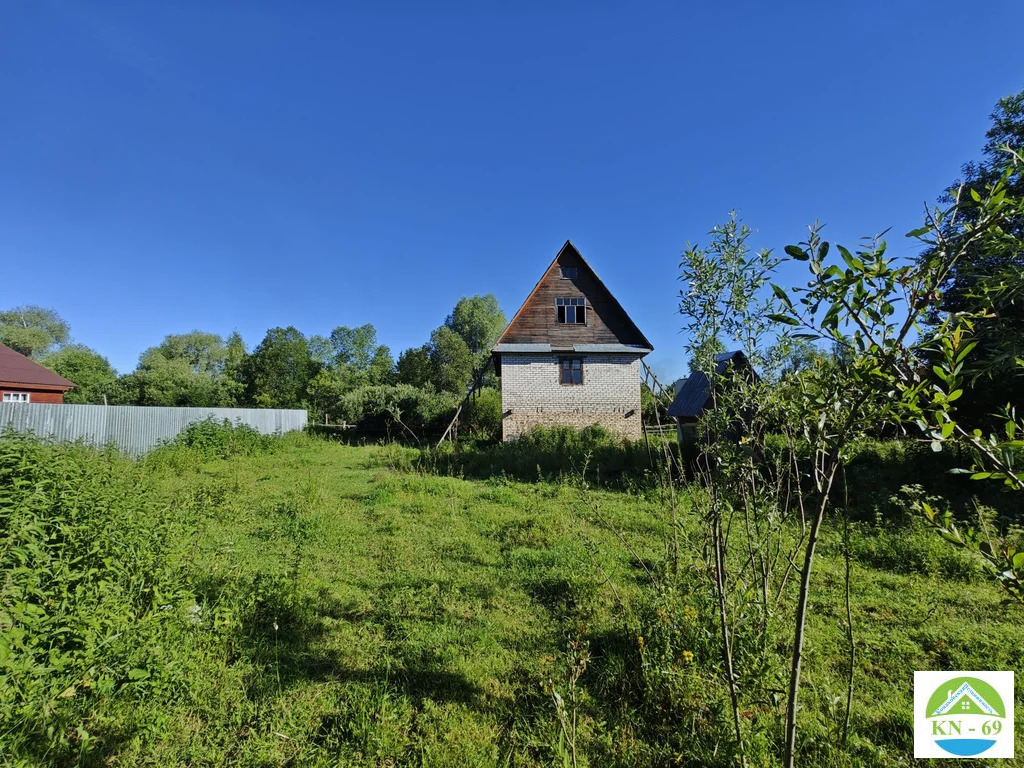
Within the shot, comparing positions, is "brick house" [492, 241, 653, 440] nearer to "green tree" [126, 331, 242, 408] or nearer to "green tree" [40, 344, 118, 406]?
"green tree" [126, 331, 242, 408]

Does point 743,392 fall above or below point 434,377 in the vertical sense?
below

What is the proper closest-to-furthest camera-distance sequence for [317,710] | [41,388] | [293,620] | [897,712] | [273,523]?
[897,712]
[317,710]
[293,620]
[273,523]
[41,388]

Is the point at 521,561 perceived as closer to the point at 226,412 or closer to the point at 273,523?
the point at 273,523

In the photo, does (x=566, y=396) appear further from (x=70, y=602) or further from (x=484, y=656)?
(x=70, y=602)

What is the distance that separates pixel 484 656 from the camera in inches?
142

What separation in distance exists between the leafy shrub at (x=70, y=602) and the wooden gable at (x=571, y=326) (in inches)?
550

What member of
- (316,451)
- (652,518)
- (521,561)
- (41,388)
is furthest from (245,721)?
(41,388)

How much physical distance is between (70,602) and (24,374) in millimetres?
25209

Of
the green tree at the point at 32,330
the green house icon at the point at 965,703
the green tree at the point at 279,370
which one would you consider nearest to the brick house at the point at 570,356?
the green house icon at the point at 965,703

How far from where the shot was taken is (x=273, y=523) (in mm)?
6812

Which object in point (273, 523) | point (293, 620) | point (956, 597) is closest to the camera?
point (293, 620)

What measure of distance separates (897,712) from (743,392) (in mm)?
2405

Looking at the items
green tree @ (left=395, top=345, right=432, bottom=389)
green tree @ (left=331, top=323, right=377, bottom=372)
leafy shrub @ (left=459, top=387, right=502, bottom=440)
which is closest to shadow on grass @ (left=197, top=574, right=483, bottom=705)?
leafy shrub @ (left=459, top=387, right=502, bottom=440)

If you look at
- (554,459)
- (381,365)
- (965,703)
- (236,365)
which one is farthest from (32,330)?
(965,703)
